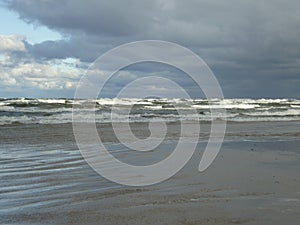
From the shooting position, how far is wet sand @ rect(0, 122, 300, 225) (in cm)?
580

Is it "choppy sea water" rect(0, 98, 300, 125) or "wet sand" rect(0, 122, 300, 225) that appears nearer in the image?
"wet sand" rect(0, 122, 300, 225)

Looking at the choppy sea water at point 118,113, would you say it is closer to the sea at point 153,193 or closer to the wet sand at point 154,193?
the sea at point 153,193

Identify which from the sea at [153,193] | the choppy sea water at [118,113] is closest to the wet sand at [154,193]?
the sea at [153,193]

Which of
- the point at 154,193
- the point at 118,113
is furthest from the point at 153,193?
the point at 118,113

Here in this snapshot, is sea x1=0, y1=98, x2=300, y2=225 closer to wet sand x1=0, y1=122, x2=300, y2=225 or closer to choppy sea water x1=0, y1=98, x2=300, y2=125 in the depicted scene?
wet sand x1=0, y1=122, x2=300, y2=225

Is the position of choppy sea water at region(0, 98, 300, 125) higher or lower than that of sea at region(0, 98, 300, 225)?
higher

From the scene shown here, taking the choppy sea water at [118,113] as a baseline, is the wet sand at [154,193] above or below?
below

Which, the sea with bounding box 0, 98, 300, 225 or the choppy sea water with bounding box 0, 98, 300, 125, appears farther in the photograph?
the choppy sea water with bounding box 0, 98, 300, 125

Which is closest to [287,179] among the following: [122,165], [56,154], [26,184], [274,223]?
[274,223]

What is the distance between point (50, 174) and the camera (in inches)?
359

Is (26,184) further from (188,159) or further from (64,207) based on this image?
(188,159)

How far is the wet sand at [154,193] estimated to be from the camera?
5797 mm

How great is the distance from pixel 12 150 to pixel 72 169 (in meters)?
4.39

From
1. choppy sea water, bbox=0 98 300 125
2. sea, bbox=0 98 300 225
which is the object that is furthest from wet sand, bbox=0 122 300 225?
choppy sea water, bbox=0 98 300 125
